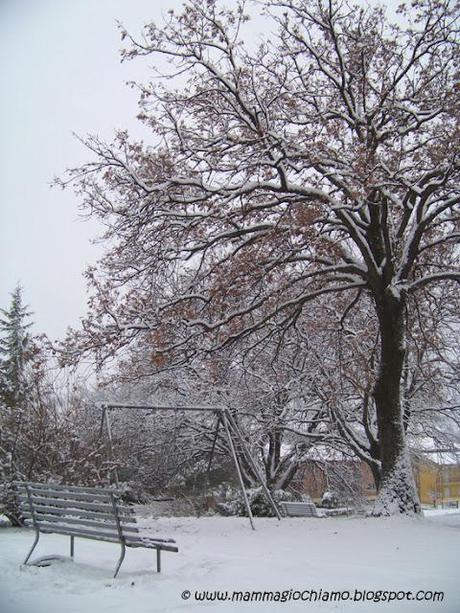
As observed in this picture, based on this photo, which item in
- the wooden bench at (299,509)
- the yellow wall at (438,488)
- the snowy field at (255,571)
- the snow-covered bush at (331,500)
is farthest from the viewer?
the yellow wall at (438,488)

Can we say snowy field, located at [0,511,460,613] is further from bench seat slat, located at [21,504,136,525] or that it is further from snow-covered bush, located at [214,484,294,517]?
snow-covered bush, located at [214,484,294,517]

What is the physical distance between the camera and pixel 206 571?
640 cm

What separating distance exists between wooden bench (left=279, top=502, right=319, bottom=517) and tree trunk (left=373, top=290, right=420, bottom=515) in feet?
12.8

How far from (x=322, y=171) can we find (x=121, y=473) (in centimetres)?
1398

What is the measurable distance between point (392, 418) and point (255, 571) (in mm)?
5259

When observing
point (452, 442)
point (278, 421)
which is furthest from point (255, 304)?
point (452, 442)

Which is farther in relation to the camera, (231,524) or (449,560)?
(231,524)

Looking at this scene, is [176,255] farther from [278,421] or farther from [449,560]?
[278,421]

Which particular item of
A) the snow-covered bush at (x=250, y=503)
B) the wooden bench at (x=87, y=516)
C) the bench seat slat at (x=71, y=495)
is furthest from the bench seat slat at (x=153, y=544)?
the snow-covered bush at (x=250, y=503)

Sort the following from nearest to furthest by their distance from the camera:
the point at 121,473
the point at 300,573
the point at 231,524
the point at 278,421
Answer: the point at 300,573 < the point at 231,524 < the point at 278,421 < the point at 121,473

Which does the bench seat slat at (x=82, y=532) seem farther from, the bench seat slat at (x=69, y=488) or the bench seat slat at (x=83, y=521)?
the bench seat slat at (x=69, y=488)

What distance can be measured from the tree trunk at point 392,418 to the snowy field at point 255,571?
0.63m

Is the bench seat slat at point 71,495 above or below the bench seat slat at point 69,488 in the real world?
below

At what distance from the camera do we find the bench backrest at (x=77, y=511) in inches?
250
